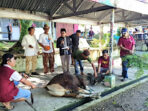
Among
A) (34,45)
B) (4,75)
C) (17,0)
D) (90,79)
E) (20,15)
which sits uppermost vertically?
(17,0)

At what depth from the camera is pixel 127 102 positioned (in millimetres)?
4086

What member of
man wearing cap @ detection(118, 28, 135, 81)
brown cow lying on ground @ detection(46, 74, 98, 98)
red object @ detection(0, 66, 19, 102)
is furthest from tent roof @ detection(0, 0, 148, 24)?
red object @ detection(0, 66, 19, 102)

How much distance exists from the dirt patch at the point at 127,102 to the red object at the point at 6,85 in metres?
1.95

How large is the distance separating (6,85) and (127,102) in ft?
10.6

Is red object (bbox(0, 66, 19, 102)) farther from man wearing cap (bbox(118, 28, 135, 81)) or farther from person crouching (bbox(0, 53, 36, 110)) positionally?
man wearing cap (bbox(118, 28, 135, 81))

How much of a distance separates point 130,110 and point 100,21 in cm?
713

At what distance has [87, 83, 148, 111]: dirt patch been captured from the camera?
3736 millimetres

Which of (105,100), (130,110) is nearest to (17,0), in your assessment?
(105,100)

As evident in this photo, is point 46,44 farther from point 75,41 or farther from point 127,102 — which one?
point 127,102

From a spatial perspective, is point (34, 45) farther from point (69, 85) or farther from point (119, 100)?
point (119, 100)

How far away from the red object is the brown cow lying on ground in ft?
3.74

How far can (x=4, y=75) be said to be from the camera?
278 centimetres

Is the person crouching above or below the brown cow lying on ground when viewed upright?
above

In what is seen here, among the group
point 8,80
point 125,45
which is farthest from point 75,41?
point 8,80
